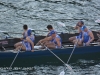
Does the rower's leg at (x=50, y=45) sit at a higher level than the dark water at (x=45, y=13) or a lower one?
higher

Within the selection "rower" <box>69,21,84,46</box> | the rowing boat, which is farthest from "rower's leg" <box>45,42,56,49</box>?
"rower" <box>69,21,84,46</box>

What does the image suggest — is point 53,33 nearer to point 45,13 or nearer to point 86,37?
point 86,37

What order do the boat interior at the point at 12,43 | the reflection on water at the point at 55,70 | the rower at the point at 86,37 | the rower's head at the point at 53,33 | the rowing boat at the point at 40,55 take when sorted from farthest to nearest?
the boat interior at the point at 12,43 → the rower at the point at 86,37 → the rower's head at the point at 53,33 → the rowing boat at the point at 40,55 → the reflection on water at the point at 55,70

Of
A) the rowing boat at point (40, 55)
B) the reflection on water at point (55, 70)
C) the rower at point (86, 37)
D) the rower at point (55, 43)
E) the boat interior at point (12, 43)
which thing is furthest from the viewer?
the boat interior at point (12, 43)

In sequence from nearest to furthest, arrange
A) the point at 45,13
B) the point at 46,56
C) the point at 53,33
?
1. the point at 53,33
2. the point at 46,56
3. the point at 45,13

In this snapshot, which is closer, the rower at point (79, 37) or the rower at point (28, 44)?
the rower at point (28, 44)

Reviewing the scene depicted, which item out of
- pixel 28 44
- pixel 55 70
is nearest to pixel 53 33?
pixel 28 44

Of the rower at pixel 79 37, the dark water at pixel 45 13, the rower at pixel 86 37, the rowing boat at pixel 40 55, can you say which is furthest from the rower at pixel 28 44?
the dark water at pixel 45 13

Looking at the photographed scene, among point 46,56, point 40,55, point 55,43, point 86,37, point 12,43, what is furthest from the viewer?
point 12,43

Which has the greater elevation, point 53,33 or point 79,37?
point 53,33

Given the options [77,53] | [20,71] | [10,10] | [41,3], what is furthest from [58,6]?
[20,71]

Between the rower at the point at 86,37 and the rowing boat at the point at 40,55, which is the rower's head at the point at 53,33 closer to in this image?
the rowing boat at the point at 40,55

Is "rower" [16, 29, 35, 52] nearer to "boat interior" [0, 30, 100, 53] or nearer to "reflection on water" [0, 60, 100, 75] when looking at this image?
"boat interior" [0, 30, 100, 53]

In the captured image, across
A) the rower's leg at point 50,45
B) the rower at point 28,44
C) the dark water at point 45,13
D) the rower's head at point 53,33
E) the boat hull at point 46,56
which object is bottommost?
the dark water at point 45,13
